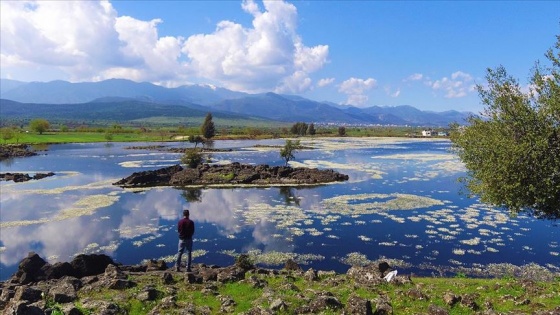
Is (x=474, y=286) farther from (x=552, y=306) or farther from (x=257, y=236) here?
(x=257, y=236)

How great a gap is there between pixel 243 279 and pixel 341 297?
746cm

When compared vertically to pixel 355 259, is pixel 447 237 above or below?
above

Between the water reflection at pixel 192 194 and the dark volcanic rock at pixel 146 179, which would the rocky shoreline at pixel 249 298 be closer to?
the water reflection at pixel 192 194

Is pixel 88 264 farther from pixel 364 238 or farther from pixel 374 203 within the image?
pixel 374 203

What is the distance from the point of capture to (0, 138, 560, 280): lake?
1563 inches

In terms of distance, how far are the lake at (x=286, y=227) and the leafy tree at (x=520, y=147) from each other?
37.2ft

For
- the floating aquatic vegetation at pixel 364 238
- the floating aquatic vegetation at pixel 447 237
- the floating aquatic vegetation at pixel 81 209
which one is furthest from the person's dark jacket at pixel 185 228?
the floating aquatic vegetation at pixel 81 209

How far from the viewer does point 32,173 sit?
105m

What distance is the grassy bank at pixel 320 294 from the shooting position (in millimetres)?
19884

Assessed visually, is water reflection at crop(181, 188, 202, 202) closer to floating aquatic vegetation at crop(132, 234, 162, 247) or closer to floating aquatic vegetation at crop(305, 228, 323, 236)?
floating aquatic vegetation at crop(132, 234, 162, 247)

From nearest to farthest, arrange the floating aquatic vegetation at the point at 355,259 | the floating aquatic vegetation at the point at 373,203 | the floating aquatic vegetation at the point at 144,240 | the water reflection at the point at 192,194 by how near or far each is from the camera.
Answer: the floating aquatic vegetation at the point at 355,259
the floating aquatic vegetation at the point at 144,240
the floating aquatic vegetation at the point at 373,203
the water reflection at the point at 192,194

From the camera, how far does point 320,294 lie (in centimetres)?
2167

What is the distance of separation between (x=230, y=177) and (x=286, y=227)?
1653 inches

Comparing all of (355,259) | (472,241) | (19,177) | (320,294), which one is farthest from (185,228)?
(19,177)
